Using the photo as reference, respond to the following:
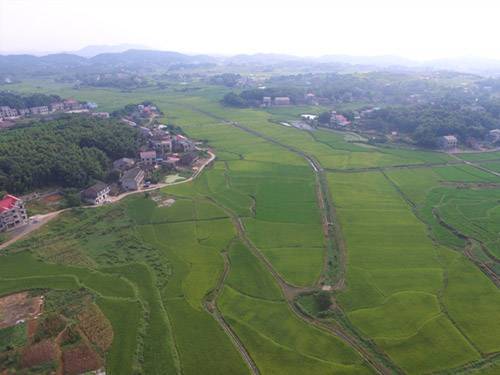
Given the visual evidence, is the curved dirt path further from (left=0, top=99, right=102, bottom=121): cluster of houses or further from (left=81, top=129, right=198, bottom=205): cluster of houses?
(left=0, top=99, right=102, bottom=121): cluster of houses

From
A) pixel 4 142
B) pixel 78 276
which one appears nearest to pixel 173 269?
pixel 78 276

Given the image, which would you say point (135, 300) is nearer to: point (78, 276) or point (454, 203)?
point (78, 276)

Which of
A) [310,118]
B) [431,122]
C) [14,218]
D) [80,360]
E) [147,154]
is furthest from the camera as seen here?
[310,118]

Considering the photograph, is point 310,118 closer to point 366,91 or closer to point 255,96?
point 255,96

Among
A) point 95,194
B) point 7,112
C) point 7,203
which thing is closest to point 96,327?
point 7,203

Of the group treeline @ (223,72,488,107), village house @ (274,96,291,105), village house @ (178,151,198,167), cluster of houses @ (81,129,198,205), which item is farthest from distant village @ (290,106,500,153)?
village house @ (178,151,198,167)

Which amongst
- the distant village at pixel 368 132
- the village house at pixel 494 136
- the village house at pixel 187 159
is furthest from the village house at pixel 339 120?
the village house at pixel 187 159

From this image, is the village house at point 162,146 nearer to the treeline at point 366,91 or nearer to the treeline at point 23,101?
the treeline at point 366,91
